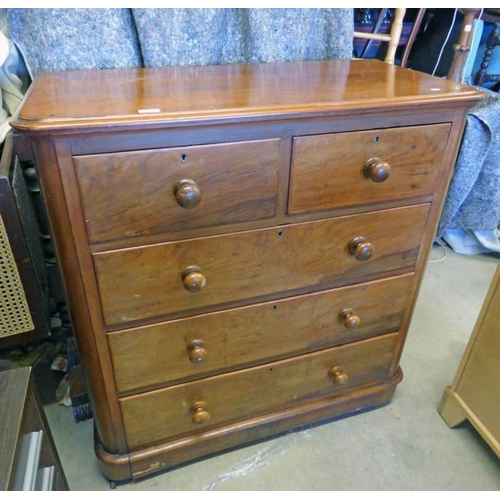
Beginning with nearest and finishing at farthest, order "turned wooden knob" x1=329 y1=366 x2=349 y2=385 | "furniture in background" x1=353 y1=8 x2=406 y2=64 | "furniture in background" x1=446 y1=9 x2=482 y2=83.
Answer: "turned wooden knob" x1=329 y1=366 x2=349 y2=385
"furniture in background" x1=353 y1=8 x2=406 y2=64
"furniture in background" x1=446 y1=9 x2=482 y2=83

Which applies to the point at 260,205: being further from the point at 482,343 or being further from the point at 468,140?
the point at 468,140

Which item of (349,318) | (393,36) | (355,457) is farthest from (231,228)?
(393,36)

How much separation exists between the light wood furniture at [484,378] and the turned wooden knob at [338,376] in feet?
1.10

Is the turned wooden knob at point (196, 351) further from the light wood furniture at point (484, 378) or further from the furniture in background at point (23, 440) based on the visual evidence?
the light wood furniture at point (484, 378)

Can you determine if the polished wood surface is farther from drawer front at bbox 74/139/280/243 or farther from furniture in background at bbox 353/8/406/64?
furniture in background at bbox 353/8/406/64

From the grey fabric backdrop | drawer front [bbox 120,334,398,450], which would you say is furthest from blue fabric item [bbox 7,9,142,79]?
drawer front [bbox 120,334,398,450]

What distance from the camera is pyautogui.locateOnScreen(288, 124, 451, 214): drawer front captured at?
83 centimetres

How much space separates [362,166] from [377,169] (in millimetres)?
32

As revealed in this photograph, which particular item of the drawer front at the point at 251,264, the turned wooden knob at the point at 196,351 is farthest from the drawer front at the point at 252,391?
the drawer front at the point at 251,264

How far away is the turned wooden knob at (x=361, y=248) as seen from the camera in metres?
0.95

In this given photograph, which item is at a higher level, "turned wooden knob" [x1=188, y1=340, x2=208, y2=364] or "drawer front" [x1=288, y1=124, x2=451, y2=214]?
"drawer front" [x1=288, y1=124, x2=451, y2=214]

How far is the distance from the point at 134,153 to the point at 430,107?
55cm

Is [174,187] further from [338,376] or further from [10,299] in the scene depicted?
[338,376]

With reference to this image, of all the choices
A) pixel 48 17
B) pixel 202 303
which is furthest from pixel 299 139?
pixel 48 17
